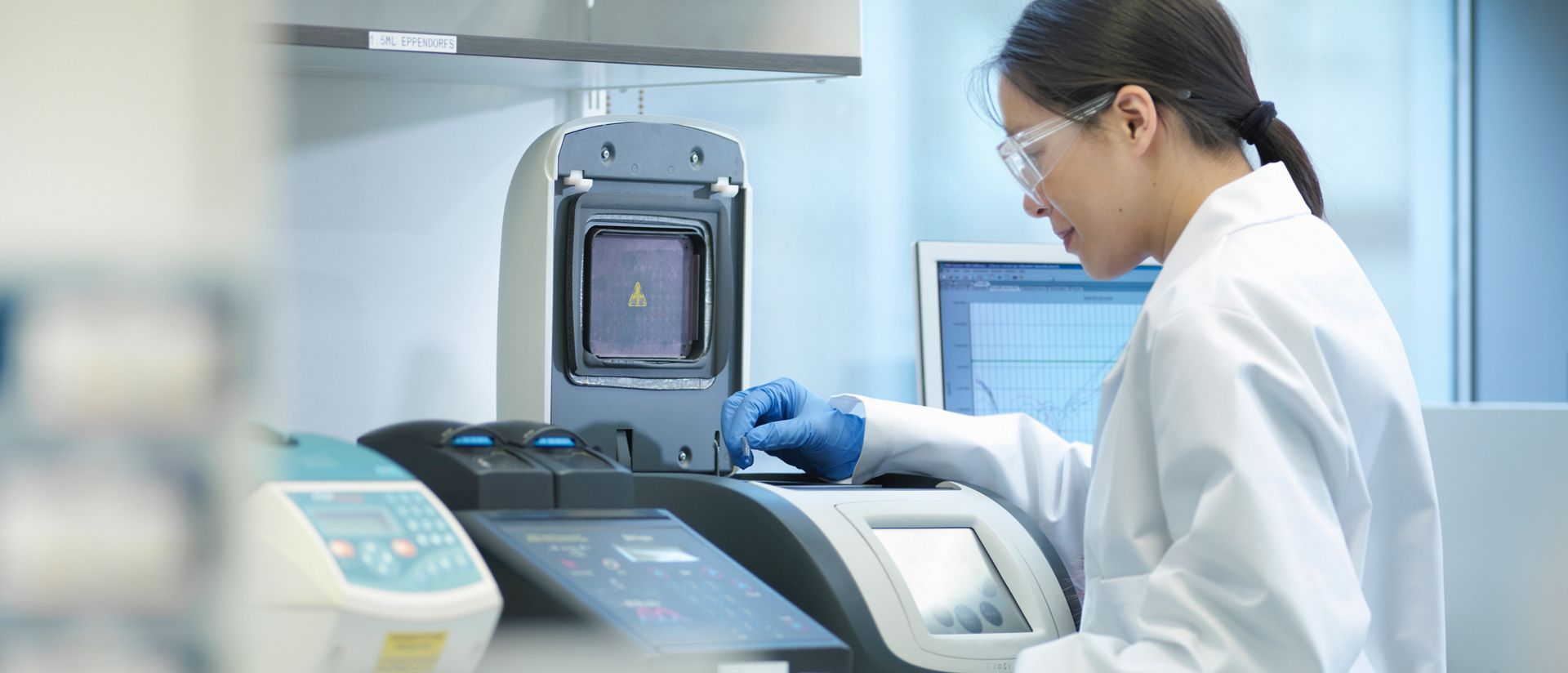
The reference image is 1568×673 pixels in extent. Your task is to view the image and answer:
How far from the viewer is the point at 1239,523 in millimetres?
841

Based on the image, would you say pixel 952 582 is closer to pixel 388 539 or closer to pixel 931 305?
pixel 388 539

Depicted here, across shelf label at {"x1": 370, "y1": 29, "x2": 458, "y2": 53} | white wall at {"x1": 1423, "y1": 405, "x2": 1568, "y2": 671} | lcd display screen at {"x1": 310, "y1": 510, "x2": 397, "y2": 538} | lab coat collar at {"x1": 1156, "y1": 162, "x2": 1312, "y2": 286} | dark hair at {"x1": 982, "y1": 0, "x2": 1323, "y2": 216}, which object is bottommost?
white wall at {"x1": 1423, "y1": 405, "x2": 1568, "y2": 671}

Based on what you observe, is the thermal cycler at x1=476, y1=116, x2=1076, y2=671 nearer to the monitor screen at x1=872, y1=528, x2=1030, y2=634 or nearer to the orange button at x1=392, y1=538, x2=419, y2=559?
the monitor screen at x1=872, y1=528, x2=1030, y2=634

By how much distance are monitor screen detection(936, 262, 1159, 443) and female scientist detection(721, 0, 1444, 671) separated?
2.37ft

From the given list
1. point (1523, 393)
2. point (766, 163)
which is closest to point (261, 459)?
point (766, 163)

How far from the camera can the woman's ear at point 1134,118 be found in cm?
110

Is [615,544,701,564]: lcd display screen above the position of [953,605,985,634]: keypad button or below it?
above

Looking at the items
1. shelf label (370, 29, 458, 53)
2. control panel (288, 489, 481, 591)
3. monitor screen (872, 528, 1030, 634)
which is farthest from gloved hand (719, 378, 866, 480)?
control panel (288, 489, 481, 591)

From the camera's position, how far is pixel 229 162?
1.11 feet

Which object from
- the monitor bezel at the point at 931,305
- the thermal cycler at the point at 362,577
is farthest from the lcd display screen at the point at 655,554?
the monitor bezel at the point at 931,305

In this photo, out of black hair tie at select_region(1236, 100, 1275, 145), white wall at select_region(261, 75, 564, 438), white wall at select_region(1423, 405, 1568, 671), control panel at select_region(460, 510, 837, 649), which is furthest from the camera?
white wall at select_region(261, 75, 564, 438)

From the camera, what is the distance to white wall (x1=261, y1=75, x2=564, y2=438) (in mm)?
1852

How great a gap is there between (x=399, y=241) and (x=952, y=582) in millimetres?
1102

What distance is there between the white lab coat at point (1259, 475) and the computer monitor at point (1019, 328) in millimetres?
975
